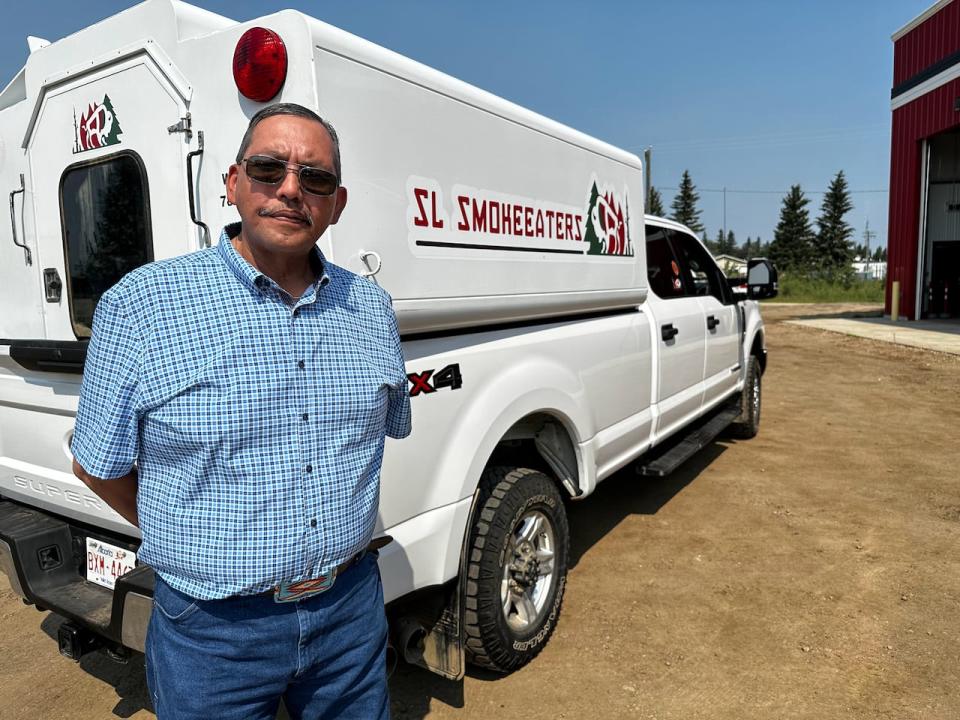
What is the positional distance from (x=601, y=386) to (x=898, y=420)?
5.49 metres

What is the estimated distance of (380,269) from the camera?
2.10m

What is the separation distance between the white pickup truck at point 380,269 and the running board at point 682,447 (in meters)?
0.97

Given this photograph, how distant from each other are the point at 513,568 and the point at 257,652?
1.62 m

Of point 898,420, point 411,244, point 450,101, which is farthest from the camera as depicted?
point 898,420

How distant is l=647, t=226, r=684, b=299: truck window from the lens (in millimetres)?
4449

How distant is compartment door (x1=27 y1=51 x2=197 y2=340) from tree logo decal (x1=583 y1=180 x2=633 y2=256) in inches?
75.0

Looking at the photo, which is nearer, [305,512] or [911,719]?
[305,512]

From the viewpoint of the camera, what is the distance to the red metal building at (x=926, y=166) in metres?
16.2

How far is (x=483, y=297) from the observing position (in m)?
2.58

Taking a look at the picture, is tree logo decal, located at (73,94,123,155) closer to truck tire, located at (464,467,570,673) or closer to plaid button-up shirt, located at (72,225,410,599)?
plaid button-up shirt, located at (72,225,410,599)

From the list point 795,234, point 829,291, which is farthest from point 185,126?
point 795,234

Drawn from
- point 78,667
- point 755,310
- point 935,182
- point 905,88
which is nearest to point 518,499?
point 78,667

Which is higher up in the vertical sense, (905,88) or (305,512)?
(905,88)

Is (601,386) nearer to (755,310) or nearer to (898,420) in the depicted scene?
(755,310)
